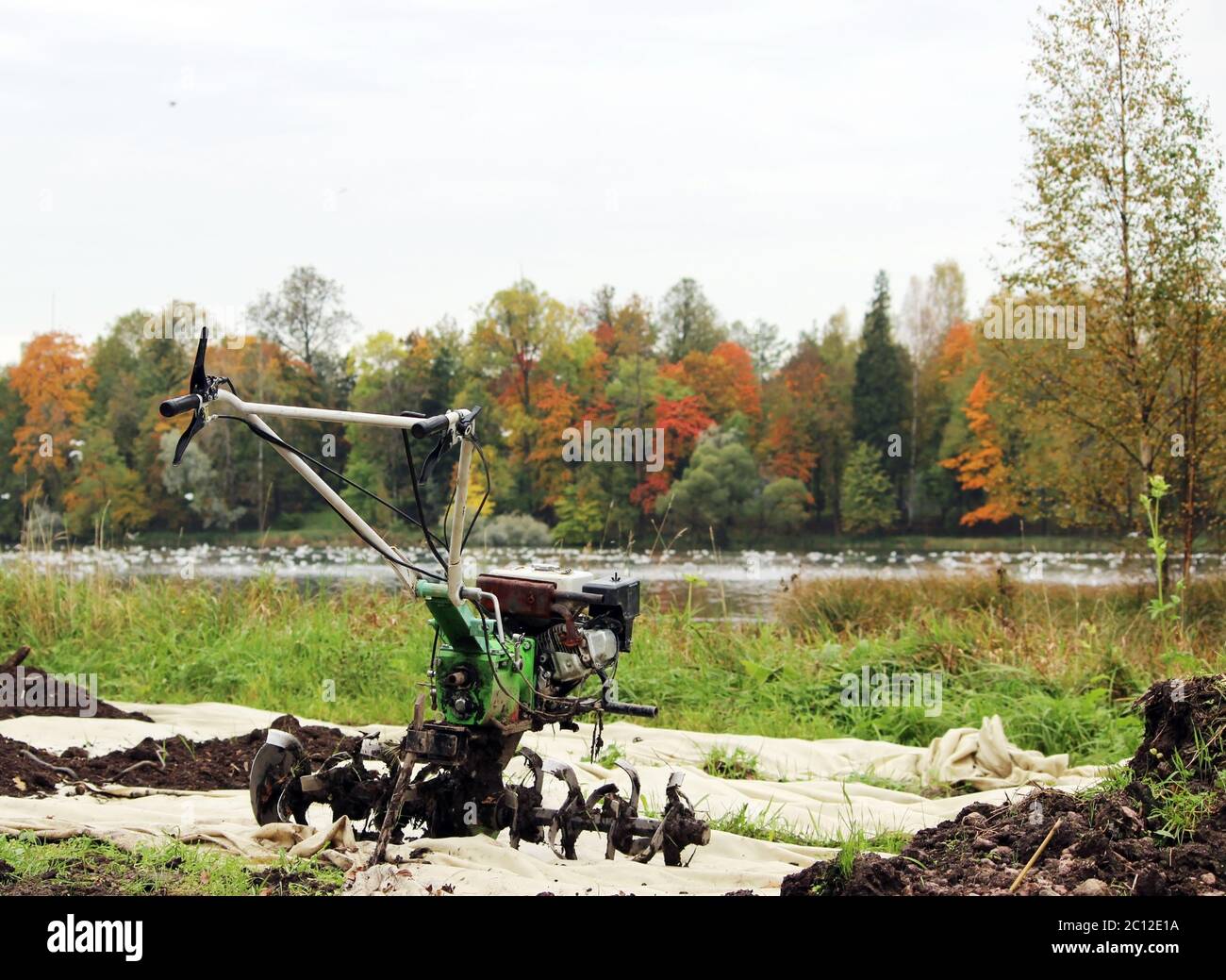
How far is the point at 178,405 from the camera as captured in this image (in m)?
2.97

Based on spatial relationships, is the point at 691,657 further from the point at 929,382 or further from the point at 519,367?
the point at 929,382

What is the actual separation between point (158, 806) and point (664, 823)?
2000 millimetres

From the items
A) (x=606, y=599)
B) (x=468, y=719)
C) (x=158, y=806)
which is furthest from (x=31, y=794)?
(x=606, y=599)

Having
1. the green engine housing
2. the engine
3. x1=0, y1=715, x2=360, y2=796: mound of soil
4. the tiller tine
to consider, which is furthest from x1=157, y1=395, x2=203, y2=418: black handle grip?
x1=0, y1=715, x2=360, y2=796: mound of soil

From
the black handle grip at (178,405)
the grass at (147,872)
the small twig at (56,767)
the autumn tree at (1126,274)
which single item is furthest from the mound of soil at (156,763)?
the autumn tree at (1126,274)

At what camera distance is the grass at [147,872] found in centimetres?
329

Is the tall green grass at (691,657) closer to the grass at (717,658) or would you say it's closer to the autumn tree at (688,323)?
the grass at (717,658)

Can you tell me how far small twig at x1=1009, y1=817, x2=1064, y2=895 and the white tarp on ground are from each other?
746 mm

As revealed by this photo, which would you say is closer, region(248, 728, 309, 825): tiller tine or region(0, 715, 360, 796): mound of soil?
region(248, 728, 309, 825): tiller tine

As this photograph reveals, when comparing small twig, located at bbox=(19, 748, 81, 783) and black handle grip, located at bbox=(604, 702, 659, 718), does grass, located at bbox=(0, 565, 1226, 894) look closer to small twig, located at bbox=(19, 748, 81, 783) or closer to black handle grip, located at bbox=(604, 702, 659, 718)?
black handle grip, located at bbox=(604, 702, 659, 718)

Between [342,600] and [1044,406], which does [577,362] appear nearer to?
[1044,406]

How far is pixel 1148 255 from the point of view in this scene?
13.8 meters

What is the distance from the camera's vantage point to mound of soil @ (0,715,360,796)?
482cm

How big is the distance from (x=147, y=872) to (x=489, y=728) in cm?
104
